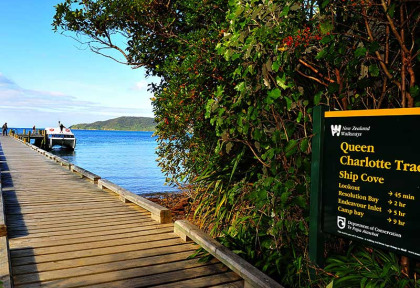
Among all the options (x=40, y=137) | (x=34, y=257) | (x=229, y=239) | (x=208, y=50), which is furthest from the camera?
(x=40, y=137)

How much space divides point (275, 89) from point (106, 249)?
287 cm

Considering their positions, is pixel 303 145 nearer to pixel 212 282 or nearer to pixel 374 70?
pixel 374 70

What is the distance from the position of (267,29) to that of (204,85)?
2.84 metres

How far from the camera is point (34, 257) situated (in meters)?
4.07

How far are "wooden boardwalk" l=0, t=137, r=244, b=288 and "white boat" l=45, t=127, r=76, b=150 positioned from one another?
139ft

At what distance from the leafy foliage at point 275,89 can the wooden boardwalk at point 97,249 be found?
0.74 meters

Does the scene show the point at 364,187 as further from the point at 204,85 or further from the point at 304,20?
the point at 204,85

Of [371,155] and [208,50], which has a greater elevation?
[208,50]

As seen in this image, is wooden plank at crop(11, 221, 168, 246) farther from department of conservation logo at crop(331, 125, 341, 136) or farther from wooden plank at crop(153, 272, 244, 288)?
department of conservation logo at crop(331, 125, 341, 136)

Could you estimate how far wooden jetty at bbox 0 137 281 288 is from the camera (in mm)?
3490

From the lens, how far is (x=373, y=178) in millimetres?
2568

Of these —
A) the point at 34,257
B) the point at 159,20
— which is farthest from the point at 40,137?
the point at 34,257

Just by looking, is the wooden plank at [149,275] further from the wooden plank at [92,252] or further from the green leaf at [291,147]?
the green leaf at [291,147]

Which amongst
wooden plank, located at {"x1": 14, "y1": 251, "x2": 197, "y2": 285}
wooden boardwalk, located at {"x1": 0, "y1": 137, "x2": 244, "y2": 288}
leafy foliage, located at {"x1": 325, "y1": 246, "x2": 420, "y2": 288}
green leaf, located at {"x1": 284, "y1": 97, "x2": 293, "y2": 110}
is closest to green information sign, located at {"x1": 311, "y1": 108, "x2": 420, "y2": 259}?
leafy foliage, located at {"x1": 325, "y1": 246, "x2": 420, "y2": 288}
